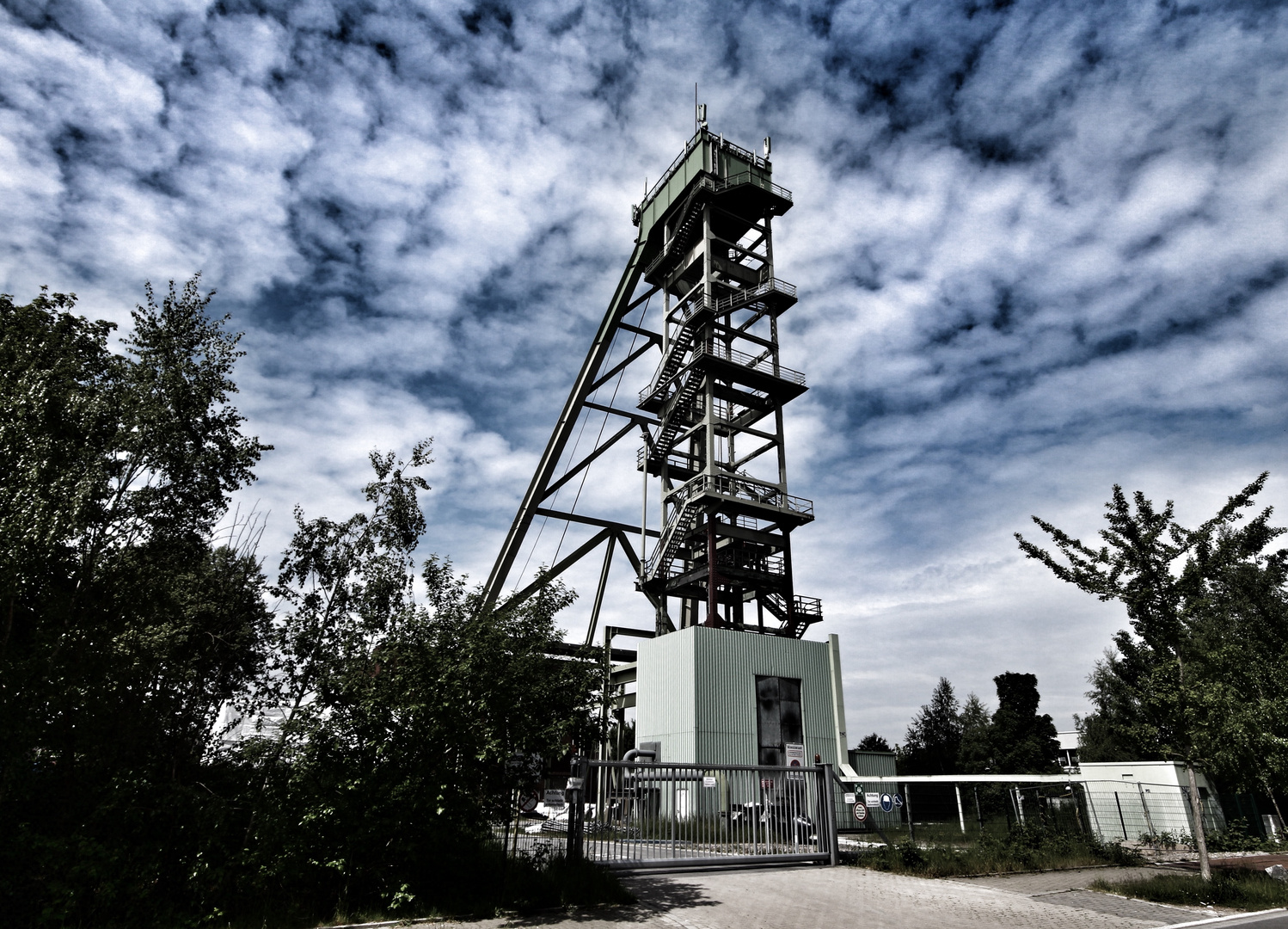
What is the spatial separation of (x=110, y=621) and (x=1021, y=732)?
64806mm

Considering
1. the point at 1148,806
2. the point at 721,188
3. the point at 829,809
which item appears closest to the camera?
the point at 829,809

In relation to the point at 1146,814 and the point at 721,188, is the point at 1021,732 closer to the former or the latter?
the point at 1146,814

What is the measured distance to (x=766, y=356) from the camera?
32.4m

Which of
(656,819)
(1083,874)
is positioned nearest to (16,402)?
(656,819)

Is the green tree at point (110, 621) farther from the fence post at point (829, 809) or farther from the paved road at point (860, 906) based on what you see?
the fence post at point (829, 809)

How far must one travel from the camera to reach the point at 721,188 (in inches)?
1305

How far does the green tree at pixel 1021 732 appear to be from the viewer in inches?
2131

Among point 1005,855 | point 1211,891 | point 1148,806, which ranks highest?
point 1148,806

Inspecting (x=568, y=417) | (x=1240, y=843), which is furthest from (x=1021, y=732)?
(x=568, y=417)

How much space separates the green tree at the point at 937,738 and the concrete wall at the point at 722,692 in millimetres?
38081

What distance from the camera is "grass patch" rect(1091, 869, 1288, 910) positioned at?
1102 cm

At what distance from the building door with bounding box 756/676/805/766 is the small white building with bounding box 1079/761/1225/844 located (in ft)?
30.3

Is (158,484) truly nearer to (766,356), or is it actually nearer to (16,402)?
(16,402)

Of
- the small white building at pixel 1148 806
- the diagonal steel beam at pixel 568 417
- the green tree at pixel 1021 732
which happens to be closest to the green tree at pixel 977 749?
the green tree at pixel 1021 732
